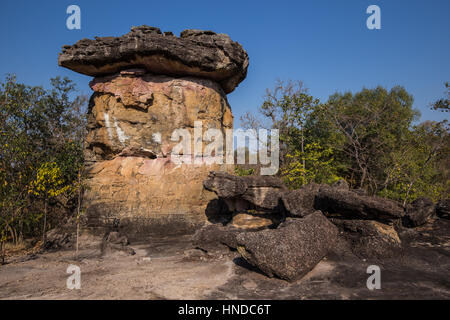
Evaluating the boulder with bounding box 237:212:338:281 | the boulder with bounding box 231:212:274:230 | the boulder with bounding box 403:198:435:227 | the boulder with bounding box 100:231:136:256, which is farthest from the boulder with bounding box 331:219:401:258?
the boulder with bounding box 100:231:136:256

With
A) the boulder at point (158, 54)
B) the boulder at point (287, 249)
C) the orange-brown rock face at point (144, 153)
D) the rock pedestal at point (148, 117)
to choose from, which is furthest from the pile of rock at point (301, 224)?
the boulder at point (158, 54)

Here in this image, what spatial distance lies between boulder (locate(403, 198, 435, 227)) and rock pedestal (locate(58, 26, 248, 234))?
5.99 metres

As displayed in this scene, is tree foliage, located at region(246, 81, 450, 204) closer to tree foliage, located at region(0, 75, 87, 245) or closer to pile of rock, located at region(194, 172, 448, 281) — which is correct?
pile of rock, located at region(194, 172, 448, 281)

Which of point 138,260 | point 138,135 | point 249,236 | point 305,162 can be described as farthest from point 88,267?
point 305,162

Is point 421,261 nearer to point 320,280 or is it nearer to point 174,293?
point 320,280

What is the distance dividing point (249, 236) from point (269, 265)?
607 millimetres

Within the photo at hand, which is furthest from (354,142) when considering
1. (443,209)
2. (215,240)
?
(215,240)

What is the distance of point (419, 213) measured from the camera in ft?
23.2

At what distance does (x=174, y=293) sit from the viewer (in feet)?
13.8

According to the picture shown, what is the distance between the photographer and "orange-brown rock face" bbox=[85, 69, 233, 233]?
30.8ft

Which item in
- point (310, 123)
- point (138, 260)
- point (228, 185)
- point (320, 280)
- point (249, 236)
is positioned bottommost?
point (138, 260)

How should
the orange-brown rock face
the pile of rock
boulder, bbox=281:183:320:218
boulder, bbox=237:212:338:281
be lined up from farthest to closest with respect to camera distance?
the orange-brown rock face < boulder, bbox=281:183:320:218 < the pile of rock < boulder, bbox=237:212:338:281

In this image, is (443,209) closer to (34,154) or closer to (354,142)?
(354,142)
